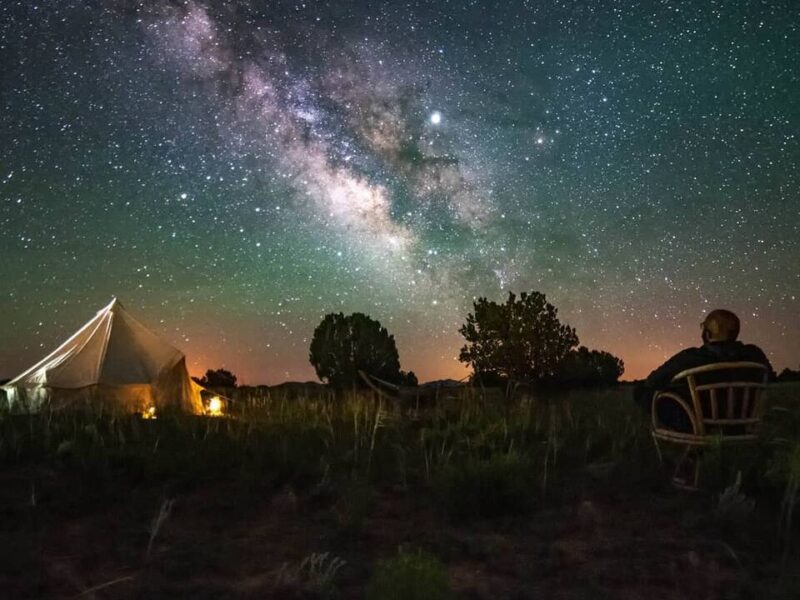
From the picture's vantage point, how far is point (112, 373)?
48.1ft

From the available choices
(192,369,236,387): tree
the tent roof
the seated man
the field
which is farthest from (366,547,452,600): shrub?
(192,369,236,387): tree

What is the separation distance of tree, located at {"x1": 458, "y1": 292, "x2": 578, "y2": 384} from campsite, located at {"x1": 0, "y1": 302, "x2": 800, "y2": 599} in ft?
43.5

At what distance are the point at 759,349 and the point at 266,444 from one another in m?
3.99

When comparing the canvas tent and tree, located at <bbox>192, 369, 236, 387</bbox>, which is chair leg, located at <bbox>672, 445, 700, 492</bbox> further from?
tree, located at <bbox>192, 369, 236, 387</bbox>

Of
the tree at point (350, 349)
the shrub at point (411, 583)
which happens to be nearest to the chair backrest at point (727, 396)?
the shrub at point (411, 583)

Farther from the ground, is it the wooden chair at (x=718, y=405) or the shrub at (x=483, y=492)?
the wooden chair at (x=718, y=405)

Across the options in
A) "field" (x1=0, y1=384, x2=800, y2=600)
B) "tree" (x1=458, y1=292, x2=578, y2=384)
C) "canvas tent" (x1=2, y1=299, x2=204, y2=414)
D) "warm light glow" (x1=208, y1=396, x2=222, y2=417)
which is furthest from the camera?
"tree" (x1=458, y1=292, x2=578, y2=384)

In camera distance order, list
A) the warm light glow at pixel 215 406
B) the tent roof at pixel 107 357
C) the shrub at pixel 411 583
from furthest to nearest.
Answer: the tent roof at pixel 107 357
the warm light glow at pixel 215 406
the shrub at pixel 411 583

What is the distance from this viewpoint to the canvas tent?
14227mm

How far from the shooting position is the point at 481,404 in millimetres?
11031

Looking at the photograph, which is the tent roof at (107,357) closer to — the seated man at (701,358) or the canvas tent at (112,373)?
the canvas tent at (112,373)

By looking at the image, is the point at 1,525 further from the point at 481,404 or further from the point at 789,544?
the point at 481,404

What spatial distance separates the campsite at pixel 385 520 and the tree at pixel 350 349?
13.4 m

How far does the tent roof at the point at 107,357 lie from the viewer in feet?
47.6
